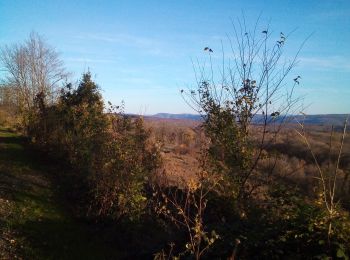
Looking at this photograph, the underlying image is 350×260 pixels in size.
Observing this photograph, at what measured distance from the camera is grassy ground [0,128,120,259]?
8320 millimetres

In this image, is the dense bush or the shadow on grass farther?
the dense bush

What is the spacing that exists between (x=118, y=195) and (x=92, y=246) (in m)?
1.83

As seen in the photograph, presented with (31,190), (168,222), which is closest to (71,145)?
(31,190)

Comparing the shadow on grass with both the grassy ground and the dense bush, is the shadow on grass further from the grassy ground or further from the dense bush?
the dense bush

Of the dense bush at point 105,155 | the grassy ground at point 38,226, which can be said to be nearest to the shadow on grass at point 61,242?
the grassy ground at point 38,226

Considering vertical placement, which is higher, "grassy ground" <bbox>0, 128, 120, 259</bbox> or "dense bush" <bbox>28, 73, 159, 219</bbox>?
"dense bush" <bbox>28, 73, 159, 219</bbox>

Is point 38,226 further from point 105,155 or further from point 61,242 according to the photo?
point 105,155

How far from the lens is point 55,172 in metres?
16.6

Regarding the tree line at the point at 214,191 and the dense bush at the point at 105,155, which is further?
the dense bush at the point at 105,155

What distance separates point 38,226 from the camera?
9734 mm

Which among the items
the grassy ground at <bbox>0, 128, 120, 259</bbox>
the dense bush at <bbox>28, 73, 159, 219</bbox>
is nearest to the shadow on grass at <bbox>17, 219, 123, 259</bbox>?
the grassy ground at <bbox>0, 128, 120, 259</bbox>

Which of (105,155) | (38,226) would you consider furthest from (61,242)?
(105,155)

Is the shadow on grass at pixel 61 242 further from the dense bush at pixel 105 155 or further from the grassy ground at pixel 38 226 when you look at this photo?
the dense bush at pixel 105 155

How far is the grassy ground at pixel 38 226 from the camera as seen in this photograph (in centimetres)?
832
